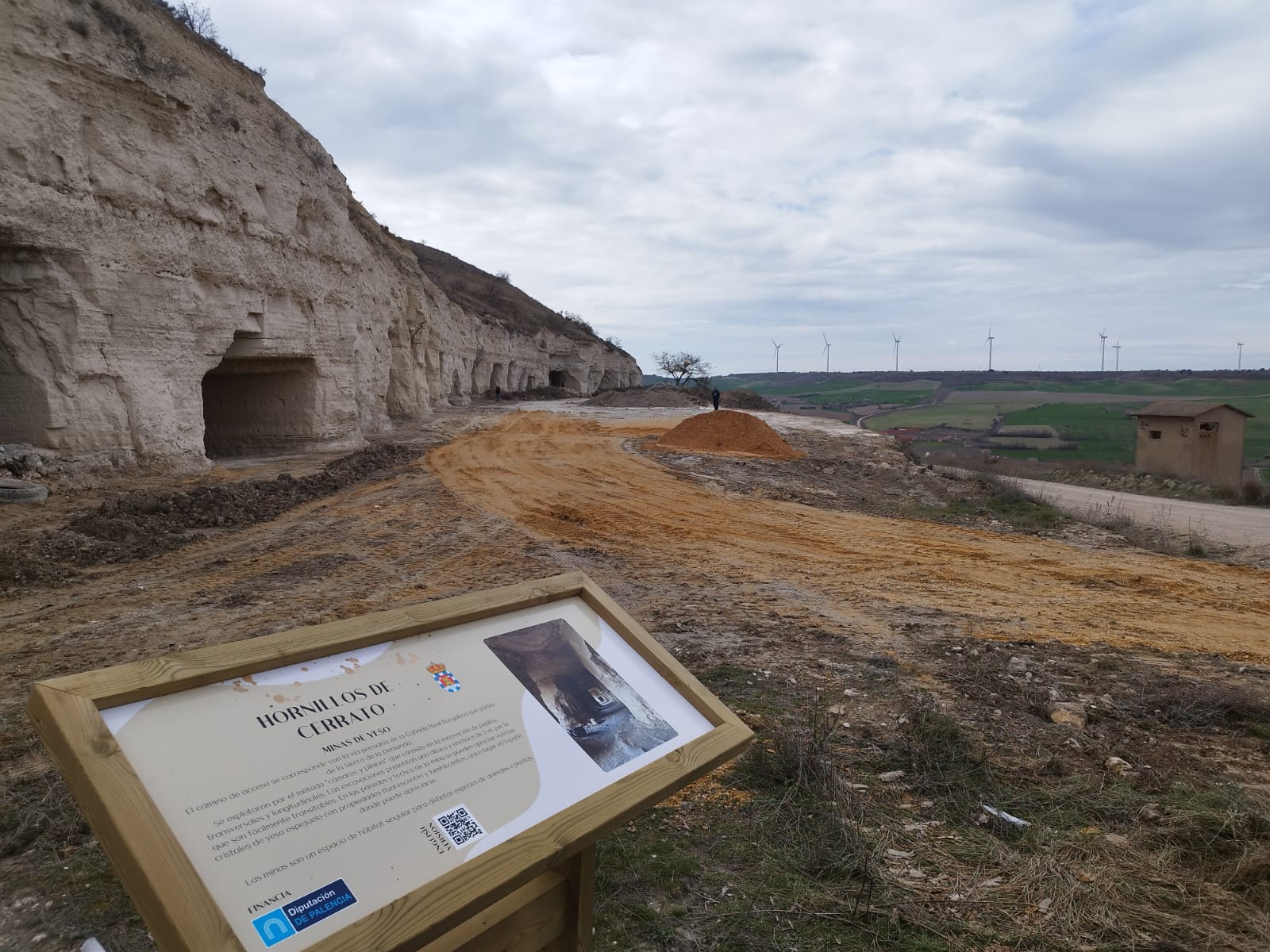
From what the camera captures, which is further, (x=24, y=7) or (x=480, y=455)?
(x=480, y=455)

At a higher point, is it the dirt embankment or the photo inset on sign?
the photo inset on sign

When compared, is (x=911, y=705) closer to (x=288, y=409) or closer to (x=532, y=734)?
(x=532, y=734)

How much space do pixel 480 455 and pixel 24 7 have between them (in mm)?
10968

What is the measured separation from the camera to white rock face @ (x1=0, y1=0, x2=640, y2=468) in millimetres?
11148

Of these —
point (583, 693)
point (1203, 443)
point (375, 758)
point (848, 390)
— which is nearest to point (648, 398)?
point (1203, 443)

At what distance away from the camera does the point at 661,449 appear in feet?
66.1

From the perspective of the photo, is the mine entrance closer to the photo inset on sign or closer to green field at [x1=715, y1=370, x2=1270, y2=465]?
the photo inset on sign

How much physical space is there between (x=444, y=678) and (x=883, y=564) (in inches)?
318

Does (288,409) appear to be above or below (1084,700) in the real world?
above

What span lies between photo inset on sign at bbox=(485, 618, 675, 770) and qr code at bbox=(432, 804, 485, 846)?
49cm

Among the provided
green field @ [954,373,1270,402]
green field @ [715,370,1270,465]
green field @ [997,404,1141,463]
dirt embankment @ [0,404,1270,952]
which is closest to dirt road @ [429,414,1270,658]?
dirt embankment @ [0,404,1270,952]

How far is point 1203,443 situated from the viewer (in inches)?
987

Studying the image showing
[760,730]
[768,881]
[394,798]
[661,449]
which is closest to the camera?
[394,798]

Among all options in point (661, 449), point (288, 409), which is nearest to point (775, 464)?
point (661, 449)
